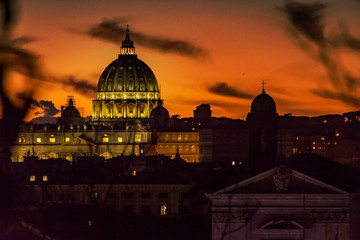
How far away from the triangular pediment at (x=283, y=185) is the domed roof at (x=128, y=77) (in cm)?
16747

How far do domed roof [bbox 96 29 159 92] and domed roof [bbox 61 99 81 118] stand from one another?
15.5 m

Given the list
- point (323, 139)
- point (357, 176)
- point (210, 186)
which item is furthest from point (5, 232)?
point (323, 139)

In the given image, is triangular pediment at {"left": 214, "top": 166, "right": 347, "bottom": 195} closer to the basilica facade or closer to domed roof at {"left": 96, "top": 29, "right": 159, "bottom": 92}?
the basilica facade

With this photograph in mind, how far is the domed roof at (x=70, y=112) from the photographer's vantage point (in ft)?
572

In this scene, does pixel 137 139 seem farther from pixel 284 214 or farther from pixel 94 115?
pixel 284 214

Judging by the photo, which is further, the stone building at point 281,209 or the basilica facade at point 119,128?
the basilica facade at point 119,128

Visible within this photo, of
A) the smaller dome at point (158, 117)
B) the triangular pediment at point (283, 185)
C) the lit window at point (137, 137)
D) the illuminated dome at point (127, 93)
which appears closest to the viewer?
the triangular pediment at point (283, 185)

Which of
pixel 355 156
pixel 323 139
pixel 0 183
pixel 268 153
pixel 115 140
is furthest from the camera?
pixel 115 140

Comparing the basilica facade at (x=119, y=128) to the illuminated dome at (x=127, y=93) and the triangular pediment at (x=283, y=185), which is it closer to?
the illuminated dome at (x=127, y=93)

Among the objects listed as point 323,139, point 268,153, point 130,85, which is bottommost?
point 268,153

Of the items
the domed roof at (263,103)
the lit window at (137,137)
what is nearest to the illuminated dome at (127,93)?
the lit window at (137,137)

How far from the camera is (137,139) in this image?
16300 centimetres

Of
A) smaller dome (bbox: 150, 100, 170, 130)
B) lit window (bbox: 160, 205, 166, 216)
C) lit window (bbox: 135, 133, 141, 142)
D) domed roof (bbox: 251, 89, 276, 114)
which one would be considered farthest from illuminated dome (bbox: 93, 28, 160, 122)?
lit window (bbox: 160, 205, 166, 216)

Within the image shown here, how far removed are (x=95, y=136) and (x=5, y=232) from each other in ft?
484
